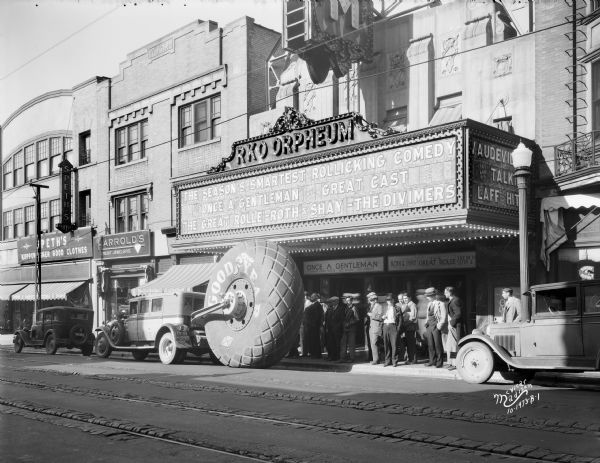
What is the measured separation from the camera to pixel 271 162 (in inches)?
797

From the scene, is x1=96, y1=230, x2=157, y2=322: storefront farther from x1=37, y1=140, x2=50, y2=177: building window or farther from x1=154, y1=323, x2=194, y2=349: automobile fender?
x1=154, y1=323, x2=194, y2=349: automobile fender

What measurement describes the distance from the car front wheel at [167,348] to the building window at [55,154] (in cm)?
1903

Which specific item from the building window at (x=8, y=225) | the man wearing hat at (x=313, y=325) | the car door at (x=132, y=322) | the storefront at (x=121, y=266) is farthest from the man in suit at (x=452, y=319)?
the building window at (x=8, y=225)

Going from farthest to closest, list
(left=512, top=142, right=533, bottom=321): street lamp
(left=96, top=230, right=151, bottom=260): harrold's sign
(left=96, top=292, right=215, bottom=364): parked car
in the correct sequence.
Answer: (left=96, top=230, right=151, bottom=260): harrold's sign
(left=96, top=292, right=215, bottom=364): parked car
(left=512, top=142, right=533, bottom=321): street lamp

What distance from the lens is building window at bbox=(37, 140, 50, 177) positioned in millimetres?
36562

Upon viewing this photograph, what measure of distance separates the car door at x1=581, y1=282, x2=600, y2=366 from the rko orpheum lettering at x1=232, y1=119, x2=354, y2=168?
7.97 meters

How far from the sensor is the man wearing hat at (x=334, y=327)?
731 inches

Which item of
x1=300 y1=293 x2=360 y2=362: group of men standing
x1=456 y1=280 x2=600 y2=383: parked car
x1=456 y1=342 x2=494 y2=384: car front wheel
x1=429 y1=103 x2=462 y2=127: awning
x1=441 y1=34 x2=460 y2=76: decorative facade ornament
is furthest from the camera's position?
x1=441 y1=34 x2=460 y2=76: decorative facade ornament

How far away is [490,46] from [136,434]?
572 inches

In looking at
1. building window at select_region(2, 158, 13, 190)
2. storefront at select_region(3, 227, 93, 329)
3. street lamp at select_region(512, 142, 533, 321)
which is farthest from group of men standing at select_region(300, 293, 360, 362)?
building window at select_region(2, 158, 13, 190)

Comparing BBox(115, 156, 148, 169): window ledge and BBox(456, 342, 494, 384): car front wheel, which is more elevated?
BBox(115, 156, 148, 169): window ledge

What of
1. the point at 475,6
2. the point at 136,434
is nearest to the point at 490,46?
the point at 475,6

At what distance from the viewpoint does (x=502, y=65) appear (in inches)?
744

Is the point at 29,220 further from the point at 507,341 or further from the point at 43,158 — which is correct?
the point at 507,341
